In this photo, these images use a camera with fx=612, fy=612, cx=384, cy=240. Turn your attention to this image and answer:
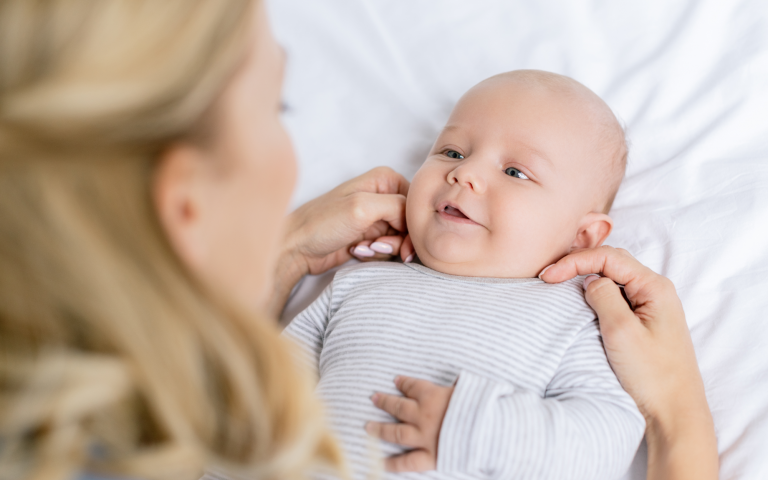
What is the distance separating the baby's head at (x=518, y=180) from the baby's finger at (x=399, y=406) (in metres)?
0.35

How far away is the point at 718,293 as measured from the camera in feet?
4.18

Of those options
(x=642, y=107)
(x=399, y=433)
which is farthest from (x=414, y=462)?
(x=642, y=107)

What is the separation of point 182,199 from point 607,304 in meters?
0.85

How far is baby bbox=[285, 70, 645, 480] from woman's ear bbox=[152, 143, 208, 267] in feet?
1.68

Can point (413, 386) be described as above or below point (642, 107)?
below

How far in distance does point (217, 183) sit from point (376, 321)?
0.62 m

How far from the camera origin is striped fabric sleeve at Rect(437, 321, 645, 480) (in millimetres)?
961

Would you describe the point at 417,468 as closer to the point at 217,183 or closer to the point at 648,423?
the point at 648,423

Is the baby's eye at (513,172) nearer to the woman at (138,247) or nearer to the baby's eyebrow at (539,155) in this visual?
the baby's eyebrow at (539,155)

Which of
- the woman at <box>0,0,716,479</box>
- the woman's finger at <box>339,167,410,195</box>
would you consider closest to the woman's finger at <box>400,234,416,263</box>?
the woman's finger at <box>339,167,410,195</box>

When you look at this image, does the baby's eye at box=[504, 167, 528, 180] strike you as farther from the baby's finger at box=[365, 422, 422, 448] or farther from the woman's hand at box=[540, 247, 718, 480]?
the baby's finger at box=[365, 422, 422, 448]

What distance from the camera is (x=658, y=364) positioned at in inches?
43.3

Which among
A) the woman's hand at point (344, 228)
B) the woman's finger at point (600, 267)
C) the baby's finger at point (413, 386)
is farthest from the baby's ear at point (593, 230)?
the baby's finger at point (413, 386)

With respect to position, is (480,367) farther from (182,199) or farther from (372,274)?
(182,199)
